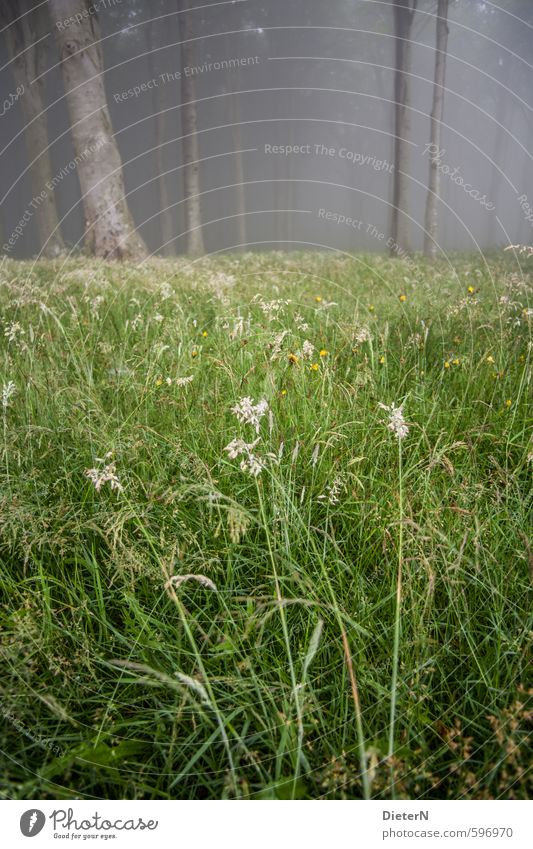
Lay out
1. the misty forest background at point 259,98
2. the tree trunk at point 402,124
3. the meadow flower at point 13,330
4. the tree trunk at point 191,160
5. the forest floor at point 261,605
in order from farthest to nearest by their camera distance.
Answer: the tree trunk at point 402,124
the tree trunk at point 191,160
the misty forest background at point 259,98
the meadow flower at point 13,330
the forest floor at point 261,605

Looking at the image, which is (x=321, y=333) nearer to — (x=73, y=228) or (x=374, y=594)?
(x=374, y=594)

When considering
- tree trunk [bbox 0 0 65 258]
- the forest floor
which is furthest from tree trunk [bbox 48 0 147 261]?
the forest floor

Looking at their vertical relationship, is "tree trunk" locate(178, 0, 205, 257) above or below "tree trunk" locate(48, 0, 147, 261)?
above

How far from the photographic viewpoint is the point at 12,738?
101 centimetres

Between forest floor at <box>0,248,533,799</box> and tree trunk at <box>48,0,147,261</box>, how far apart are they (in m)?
4.21

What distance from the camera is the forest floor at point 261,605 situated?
0.95m

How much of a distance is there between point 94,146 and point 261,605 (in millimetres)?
5687

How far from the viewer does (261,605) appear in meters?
0.92

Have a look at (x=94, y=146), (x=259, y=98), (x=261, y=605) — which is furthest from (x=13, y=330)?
(x=259, y=98)

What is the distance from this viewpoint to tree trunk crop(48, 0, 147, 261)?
16.4 ft

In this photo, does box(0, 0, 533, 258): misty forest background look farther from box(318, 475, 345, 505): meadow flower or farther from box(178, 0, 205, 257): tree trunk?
box(318, 475, 345, 505): meadow flower

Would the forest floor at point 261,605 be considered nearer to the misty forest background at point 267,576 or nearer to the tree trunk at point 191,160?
the misty forest background at point 267,576

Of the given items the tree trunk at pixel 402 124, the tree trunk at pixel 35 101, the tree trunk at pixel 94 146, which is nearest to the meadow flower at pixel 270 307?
the tree trunk at pixel 94 146

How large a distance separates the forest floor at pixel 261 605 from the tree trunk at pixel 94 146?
4207 millimetres
